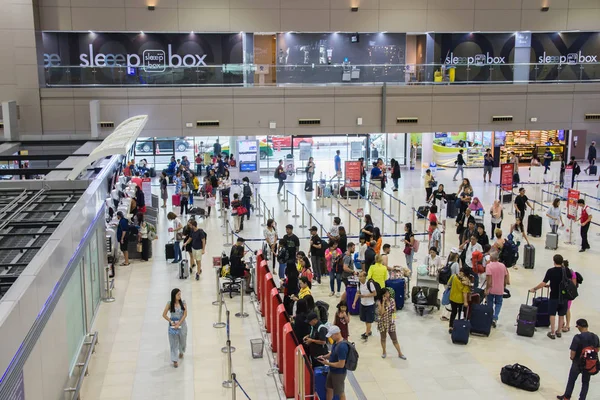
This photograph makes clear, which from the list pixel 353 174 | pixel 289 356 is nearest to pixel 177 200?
pixel 353 174

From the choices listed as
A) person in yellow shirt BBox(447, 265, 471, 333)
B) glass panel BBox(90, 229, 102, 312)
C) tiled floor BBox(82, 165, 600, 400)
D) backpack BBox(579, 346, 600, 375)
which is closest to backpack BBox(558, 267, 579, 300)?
tiled floor BBox(82, 165, 600, 400)

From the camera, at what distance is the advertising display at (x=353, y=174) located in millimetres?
26641

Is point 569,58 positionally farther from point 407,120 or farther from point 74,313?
point 74,313

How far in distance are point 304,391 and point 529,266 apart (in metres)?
9.83

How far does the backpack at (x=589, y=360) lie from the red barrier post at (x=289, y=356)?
14.3 ft

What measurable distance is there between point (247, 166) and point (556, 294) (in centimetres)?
2124

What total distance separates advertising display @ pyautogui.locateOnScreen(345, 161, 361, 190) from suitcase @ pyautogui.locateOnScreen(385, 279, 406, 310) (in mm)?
11952

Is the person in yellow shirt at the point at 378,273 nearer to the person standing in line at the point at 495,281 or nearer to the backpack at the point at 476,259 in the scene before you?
the person standing in line at the point at 495,281

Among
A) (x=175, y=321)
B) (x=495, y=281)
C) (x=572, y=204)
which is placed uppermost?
(x=572, y=204)

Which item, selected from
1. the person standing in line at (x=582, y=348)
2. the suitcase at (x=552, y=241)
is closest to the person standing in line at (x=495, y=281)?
the person standing in line at (x=582, y=348)

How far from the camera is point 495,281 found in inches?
540

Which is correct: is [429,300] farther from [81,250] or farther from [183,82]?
[183,82]

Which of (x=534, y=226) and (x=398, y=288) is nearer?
(x=398, y=288)

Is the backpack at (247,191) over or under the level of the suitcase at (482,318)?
over
